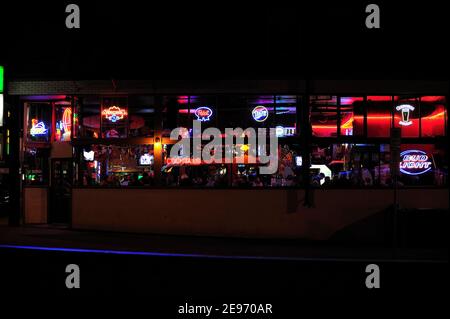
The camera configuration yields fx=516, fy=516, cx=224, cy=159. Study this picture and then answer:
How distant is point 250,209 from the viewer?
15.2m

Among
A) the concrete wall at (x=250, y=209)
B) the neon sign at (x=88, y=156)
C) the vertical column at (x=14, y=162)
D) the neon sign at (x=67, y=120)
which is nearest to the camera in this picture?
the concrete wall at (x=250, y=209)

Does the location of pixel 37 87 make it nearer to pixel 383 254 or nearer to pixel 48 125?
pixel 48 125

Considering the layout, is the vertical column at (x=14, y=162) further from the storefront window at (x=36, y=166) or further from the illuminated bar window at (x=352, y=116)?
the illuminated bar window at (x=352, y=116)

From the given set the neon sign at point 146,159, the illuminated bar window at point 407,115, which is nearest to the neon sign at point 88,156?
the neon sign at point 146,159

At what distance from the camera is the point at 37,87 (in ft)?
53.3

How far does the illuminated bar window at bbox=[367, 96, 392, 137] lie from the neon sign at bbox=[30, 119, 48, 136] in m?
10.5

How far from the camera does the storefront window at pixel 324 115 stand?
15.3 metres

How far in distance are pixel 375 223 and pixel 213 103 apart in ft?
19.5

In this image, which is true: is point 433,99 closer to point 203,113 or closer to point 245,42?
point 245,42

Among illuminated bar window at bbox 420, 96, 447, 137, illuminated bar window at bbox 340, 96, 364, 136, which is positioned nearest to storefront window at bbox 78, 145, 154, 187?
illuminated bar window at bbox 340, 96, 364, 136

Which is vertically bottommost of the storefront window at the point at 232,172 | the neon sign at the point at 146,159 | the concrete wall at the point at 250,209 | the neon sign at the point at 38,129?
the concrete wall at the point at 250,209

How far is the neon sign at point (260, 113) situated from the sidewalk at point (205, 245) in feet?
11.8

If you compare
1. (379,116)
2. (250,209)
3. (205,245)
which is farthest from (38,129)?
(379,116)

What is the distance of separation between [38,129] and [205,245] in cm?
748
